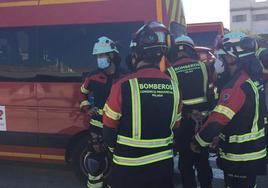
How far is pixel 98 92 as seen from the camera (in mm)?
4844

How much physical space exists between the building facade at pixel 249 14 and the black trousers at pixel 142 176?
7129cm

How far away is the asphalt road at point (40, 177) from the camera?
5820mm

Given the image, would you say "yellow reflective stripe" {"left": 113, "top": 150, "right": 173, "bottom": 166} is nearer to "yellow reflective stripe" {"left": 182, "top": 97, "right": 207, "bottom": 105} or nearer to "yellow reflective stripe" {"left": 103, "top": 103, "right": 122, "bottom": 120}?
"yellow reflective stripe" {"left": 103, "top": 103, "right": 122, "bottom": 120}

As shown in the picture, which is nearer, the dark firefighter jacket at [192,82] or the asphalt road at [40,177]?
the dark firefighter jacket at [192,82]

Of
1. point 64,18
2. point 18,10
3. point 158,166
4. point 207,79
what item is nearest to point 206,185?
point 207,79

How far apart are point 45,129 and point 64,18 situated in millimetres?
1516

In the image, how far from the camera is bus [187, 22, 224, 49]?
1358 cm

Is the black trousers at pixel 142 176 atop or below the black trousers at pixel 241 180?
atop

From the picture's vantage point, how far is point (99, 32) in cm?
542

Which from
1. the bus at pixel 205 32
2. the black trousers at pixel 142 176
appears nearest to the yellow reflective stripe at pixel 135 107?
the black trousers at pixel 142 176

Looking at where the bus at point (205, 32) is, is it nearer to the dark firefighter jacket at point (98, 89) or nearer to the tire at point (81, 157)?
the tire at point (81, 157)

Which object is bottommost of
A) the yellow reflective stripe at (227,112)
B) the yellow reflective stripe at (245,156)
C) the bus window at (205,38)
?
the yellow reflective stripe at (245,156)

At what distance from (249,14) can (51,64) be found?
70.7m

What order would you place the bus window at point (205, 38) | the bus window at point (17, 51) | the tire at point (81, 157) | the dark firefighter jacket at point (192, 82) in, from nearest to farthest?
the dark firefighter jacket at point (192, 82) → the tire at point (81, 157) → the bus window at point (17, 51) → the bus window at point (205, 38)
